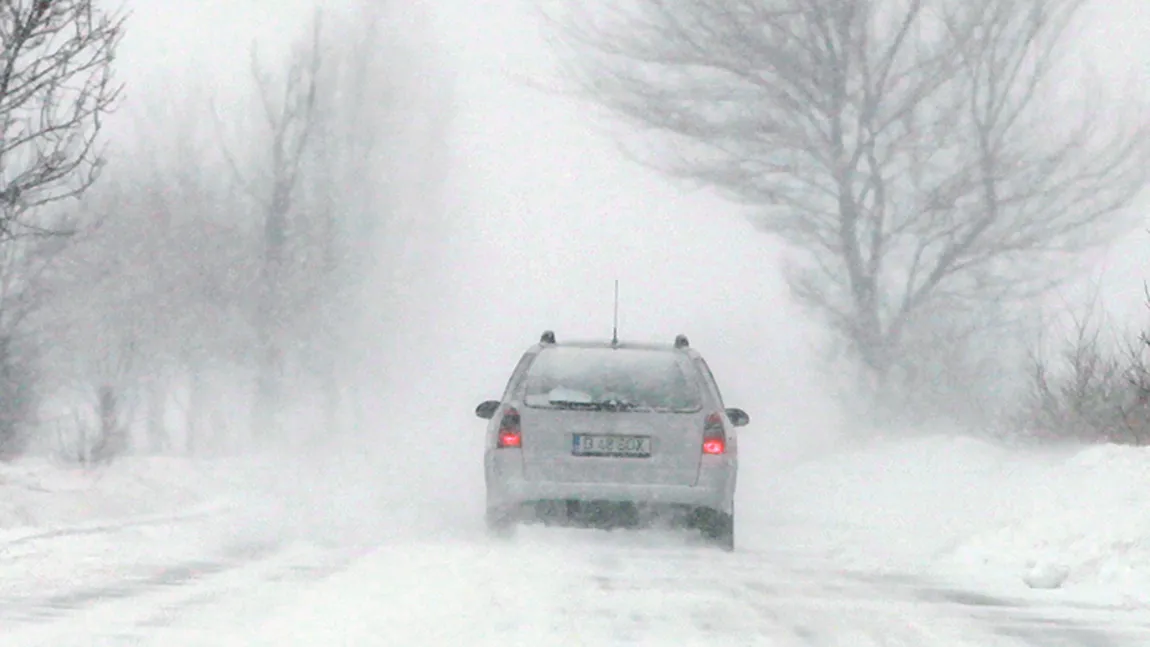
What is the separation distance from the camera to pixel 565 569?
941 centimetres

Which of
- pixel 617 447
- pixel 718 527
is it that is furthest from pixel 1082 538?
pixel 617 447

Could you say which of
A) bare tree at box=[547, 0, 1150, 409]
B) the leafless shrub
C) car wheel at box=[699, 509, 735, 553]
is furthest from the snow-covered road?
bare tree at box=[547, 0, 1150, 409]

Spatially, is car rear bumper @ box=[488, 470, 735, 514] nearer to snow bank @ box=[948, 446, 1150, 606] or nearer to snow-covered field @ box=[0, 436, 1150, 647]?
snow-covered field @ box=[0, 436, 1150, 647]

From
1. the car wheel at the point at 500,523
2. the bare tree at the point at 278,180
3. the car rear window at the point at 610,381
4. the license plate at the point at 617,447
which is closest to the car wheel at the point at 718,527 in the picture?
the license plate at the point at 617,447

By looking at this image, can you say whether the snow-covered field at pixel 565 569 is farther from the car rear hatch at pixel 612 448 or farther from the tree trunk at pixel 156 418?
the tree trunk at pixel 156 418

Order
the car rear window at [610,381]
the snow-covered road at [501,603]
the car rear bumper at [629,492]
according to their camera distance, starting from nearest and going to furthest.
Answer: the snow-covered road at [501,603] < the car rear bumper at [629,492] < the car rear window at [610,381]

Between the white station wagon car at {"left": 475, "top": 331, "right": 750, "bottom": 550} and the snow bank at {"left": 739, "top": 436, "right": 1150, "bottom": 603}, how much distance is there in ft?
3.27

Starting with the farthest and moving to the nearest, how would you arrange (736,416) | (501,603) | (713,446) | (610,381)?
(736,416) → (610,381) → (713,446) → (501,603)

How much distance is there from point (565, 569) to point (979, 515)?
15.9 ft

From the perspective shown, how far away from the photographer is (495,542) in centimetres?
1113

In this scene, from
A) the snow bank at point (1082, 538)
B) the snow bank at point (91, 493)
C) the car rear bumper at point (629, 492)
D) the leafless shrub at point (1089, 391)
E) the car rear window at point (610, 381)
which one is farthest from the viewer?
the leafless shrub at point (1089, 391)

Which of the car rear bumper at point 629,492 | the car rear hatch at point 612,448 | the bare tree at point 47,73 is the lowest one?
the car rear bumper at point 629,492

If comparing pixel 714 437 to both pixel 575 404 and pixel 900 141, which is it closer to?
pixel 575 404

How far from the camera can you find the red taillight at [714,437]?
11.0 metres
